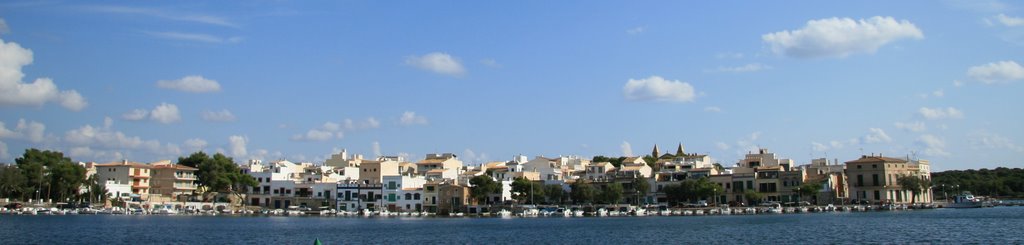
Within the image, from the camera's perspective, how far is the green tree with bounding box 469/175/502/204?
91.4 m

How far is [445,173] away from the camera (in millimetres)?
104750

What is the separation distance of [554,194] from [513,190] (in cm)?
463

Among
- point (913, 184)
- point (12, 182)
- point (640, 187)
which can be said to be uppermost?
point (12, 182)

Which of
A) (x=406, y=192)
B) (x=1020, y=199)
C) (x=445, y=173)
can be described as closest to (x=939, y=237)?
(x=406, y=192)

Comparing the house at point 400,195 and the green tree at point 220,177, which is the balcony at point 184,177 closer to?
the green tree at point 220,177

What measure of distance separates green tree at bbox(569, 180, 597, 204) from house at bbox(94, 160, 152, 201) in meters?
45.6

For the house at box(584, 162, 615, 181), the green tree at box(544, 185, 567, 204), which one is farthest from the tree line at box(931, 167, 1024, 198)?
the green tree at box(544, 185, 567, 204)

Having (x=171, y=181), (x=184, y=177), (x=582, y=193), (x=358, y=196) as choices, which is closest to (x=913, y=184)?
(x=582, y=193)

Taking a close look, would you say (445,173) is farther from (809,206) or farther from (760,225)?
(760,225)

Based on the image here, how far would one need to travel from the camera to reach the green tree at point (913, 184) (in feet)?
306

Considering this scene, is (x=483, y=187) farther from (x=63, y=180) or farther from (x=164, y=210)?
(x=63, y=180)

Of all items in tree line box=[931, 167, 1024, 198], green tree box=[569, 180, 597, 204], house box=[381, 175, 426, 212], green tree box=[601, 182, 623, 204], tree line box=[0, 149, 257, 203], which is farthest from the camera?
tree line box=[931, 167, 1024, 198]

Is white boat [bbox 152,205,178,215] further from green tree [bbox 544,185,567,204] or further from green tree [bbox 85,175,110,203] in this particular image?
green tree [bbox 544,185,567,204]

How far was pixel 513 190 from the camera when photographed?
9312cm
